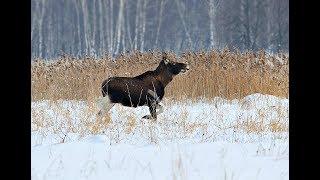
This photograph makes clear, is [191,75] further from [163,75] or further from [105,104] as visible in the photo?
Result: [105,104]

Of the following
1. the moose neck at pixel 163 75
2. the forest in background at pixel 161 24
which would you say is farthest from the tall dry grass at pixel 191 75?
the forest in background at pixel 161 24

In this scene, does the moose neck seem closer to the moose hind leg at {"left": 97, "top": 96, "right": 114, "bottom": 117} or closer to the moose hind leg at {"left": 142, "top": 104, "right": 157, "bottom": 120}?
the moose hind leg at {"left": 142, "top": 104, "right": 157, "bottom": 120}

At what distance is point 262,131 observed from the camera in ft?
21.0

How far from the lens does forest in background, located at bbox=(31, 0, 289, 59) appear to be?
33.9 metres

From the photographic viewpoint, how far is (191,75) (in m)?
10.9

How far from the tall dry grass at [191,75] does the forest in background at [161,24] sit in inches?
786

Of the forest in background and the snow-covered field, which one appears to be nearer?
the snow-covered field

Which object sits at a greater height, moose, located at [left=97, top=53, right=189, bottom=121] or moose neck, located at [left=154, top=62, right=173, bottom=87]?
moose neck, located at [left=154, top=62, right=173, bottom=87]

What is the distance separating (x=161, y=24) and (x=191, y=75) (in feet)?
103

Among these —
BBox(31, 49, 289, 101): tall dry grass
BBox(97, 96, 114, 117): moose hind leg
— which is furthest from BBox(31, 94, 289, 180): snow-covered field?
BBox(31, 49, 289, 101): tall dry grass

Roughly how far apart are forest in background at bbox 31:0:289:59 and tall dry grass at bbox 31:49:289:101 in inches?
786
